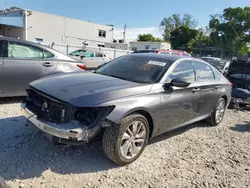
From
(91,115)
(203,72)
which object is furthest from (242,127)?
(91,115)

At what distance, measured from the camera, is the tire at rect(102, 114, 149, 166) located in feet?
10.2

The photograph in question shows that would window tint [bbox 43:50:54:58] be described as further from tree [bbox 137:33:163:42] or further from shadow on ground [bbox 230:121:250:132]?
tree [bbox 137:33:163:42]

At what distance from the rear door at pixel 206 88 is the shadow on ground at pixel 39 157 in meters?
2.14

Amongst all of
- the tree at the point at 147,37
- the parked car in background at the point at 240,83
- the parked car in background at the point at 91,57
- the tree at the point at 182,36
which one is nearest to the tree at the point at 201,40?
the tree at the point at 182,36

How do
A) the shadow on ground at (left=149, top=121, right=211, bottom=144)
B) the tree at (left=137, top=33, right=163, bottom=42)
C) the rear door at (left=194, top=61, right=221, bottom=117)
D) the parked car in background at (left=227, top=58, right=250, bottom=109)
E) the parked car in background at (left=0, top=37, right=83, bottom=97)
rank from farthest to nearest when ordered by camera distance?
the tree at (left=137, top=33, right=163, bottom=42)
the parked car in background at (left=227, top=58, right=250, bottom=109)
the parked car in background at (left=0, top=37, right=83, bottom=97)
the rear door at (left=194, top=61, right=221, bottom=117)
the shadow on ground at (left=149, top=121, right=211, bottom=144)

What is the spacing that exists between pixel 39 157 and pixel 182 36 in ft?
205

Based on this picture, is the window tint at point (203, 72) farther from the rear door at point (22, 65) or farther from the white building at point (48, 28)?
the white building at point (48, 28)

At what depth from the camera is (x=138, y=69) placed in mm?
4141

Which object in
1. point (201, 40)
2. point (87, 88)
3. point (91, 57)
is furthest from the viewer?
point (201, 40)

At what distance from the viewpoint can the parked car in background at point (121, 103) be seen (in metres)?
3.01

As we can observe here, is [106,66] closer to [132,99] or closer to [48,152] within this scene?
[132,99]

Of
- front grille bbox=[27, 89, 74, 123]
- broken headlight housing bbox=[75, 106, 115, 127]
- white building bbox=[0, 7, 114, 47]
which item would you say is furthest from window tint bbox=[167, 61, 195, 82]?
white building bbox=[0, 7, 114, 47]

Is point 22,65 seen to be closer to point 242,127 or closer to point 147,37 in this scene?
point 242,127

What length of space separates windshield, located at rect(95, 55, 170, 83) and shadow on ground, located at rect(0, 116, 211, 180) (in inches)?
45.7
